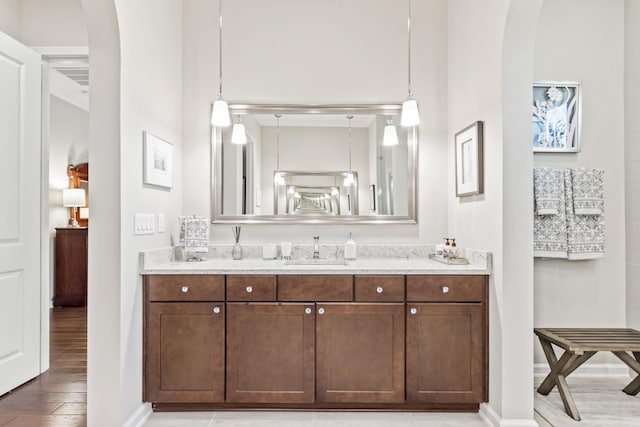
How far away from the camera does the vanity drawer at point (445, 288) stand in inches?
98.6

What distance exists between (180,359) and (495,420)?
1856 millimetres

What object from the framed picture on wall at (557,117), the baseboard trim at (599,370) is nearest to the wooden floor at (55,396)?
the baseboard trim at (599,370)

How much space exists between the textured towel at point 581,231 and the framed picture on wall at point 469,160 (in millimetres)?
728

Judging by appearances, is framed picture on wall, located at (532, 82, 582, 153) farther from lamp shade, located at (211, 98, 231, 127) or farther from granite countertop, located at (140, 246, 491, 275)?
lamp shade, located at (211, 98, 231, 127)

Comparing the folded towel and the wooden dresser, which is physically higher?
the folded towel

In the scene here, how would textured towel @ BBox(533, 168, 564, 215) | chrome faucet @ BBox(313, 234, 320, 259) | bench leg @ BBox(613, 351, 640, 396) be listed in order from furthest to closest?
chrome faucet @ BBox(313, 234, 320, 259), textured towel @ BBox(533, 168, 564, 215), bench leg @ BBox(613, 351, 640, 396)

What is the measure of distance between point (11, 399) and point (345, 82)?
315 centimetres

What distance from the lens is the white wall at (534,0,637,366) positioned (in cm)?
305

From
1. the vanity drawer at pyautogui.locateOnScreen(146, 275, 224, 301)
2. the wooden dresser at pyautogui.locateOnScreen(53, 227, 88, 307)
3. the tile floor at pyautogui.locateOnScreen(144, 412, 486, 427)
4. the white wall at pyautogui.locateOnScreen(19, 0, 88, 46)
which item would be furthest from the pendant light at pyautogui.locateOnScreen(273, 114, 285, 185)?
the wooden dresser at pyautogui.locateOnScreen(53, 227, 88, 307)

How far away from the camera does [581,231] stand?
9.56 feet

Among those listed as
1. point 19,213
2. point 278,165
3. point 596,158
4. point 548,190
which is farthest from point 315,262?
point 596,158

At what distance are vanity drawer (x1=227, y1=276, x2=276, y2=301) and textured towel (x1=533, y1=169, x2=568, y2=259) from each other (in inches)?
73.1

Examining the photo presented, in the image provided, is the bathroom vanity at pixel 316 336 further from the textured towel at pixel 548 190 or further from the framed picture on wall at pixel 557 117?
the framed picture on wall at pixel 557 117

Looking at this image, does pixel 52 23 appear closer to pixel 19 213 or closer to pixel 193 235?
pixel 19 213
